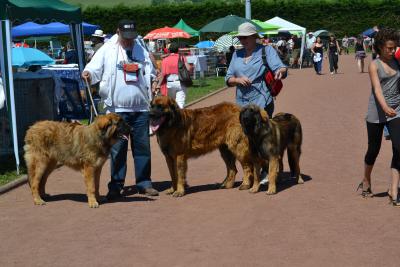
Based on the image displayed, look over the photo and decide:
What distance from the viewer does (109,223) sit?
7.50 metres

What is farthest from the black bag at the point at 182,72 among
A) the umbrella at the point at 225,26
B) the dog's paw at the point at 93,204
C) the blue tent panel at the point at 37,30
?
the umbrella at the point at 225,26

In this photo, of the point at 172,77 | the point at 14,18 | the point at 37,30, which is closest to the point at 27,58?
the point at 37,30

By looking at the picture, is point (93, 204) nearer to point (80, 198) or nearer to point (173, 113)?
point (80, 198)

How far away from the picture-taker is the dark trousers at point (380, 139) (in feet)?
25.7

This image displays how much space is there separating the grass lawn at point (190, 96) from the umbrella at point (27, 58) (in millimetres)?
4855

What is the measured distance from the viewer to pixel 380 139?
810 centimetres

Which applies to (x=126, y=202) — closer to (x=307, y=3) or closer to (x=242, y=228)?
(x=242, y=228)

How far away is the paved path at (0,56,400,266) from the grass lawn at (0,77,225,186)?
55cm

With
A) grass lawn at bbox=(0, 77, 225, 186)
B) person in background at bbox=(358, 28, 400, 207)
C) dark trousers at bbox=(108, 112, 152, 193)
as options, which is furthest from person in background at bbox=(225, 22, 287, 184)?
grass lawn at bbox=(0, 77, 225, 186)

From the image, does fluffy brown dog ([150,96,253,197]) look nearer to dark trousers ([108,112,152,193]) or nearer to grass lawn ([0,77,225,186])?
dark trousers ([108,112,152,193])

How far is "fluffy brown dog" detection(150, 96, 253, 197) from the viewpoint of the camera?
870cm

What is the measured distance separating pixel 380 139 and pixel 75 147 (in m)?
3.56

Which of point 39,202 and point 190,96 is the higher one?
point 39,202

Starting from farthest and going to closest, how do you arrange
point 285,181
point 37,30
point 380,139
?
point 37,30, point 285,181, point 380,139
